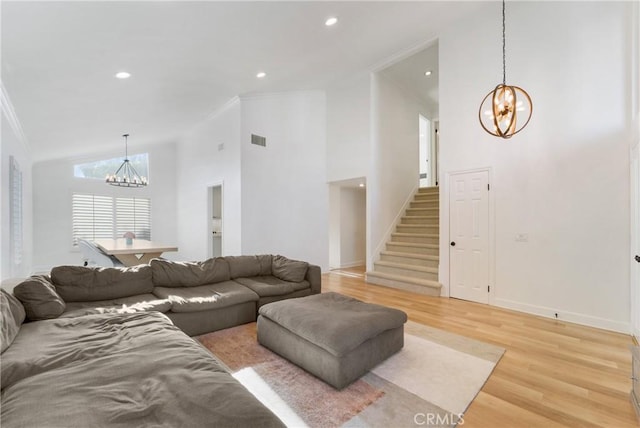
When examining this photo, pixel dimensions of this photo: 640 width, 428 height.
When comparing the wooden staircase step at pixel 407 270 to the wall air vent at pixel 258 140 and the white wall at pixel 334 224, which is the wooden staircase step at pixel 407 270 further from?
the wall air vent at pixel 258 140

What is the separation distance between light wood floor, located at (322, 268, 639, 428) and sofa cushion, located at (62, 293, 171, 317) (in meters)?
2.73

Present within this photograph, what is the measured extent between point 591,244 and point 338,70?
15.9 ft

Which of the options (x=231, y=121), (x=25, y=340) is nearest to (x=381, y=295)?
(x=25, y=340)

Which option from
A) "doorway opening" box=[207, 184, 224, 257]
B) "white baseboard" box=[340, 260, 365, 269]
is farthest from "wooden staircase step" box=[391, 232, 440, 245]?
"doorway opening" box=[207, 184, 224, 257]

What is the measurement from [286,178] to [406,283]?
3290 millimetres

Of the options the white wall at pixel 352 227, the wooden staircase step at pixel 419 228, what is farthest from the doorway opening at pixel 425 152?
the wooden staircase step at pixel 419 228

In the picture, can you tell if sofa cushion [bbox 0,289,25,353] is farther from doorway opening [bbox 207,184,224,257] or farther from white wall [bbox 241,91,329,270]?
doorway opening [bbox 207,184,224,257]

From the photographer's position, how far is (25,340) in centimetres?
181

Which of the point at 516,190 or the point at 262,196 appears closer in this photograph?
the point at 516,190

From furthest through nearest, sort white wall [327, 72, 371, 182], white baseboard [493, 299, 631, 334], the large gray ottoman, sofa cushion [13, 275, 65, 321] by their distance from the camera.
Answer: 1. white wall [327, 72, 371, 182]
2. white baseboard [493, 299, 631, 334]
3. sofa cushion [13, 275, 65, 321]
4. the large gray ottoman

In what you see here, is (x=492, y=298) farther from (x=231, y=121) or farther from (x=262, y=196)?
(x=231, y=121)

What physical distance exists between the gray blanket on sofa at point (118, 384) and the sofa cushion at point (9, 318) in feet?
0.16

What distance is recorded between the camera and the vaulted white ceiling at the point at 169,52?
2.62 meters

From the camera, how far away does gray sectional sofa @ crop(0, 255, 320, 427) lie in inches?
44.0
